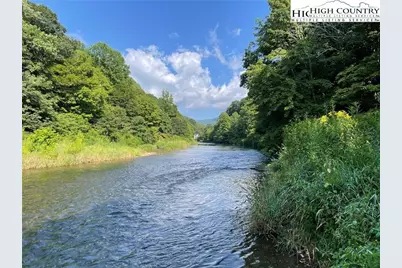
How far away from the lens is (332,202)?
12.5 ft

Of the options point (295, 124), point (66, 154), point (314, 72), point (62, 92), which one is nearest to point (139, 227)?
point (295, 124)

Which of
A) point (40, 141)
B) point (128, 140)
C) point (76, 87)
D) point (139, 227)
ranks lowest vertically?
point (139, 227)

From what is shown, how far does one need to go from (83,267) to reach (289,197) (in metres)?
3.78

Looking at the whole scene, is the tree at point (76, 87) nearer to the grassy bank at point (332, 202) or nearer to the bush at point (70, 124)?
the bush at point (70, 124)

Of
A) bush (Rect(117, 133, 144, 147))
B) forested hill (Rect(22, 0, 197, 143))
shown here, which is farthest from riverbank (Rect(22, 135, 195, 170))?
bush (Rect(117, 133, 144, 147))

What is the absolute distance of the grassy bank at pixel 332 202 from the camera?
10.6ft

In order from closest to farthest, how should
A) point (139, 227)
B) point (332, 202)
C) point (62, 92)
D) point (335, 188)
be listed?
point (332, 202) → point (335, 188) → point (139, 227) → point (62, 92)

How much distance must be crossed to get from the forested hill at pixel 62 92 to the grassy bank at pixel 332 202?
18.7m

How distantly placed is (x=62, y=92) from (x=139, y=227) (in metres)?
22.6

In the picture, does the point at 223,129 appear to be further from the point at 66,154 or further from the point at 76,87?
the point at 66,154

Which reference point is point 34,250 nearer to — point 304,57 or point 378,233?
point 378,233

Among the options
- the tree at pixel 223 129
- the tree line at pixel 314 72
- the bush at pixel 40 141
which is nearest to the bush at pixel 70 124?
the bush at pixel 40 141

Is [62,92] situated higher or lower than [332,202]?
higher

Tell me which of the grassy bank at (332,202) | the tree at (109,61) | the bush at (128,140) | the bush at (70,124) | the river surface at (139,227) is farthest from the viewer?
the tree at (109,61)
